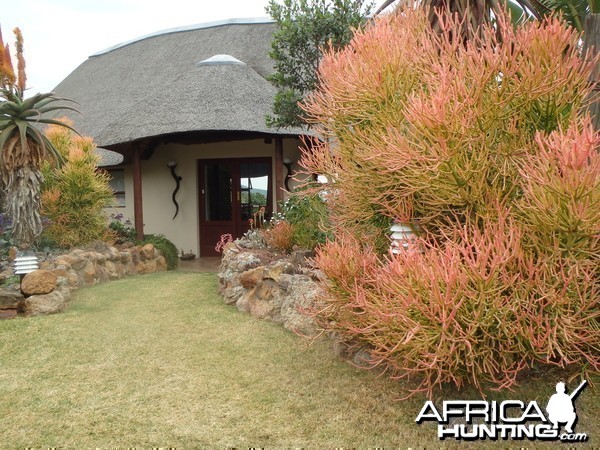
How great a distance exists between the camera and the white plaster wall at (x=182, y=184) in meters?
12.5

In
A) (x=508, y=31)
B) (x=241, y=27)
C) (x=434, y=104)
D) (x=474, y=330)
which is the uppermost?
(x=241, y=27)

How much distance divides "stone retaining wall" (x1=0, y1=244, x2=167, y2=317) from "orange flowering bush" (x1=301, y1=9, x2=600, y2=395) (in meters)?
4.32

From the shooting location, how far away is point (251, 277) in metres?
6.56

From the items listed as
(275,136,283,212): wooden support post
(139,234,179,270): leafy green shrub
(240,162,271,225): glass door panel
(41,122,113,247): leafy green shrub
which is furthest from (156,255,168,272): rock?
(275,136,283,212): wooden support post

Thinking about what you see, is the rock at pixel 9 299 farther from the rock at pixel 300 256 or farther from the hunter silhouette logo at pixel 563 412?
the hunter silhouette logo at pixel 563 412

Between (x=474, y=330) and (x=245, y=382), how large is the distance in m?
2.04

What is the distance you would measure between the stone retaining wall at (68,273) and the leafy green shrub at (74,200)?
428 mm

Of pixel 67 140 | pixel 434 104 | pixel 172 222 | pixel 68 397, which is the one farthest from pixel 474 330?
pixel 172 222

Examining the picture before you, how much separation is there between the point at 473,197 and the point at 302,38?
6110 mm

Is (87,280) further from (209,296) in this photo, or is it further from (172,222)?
(172,222)

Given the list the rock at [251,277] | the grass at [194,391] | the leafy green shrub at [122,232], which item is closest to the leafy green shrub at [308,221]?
the rock at [251,277]

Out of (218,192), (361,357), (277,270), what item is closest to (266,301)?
(277,270)

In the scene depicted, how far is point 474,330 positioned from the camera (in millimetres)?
2783

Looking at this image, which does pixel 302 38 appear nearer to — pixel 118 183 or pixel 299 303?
pixel 299 303
